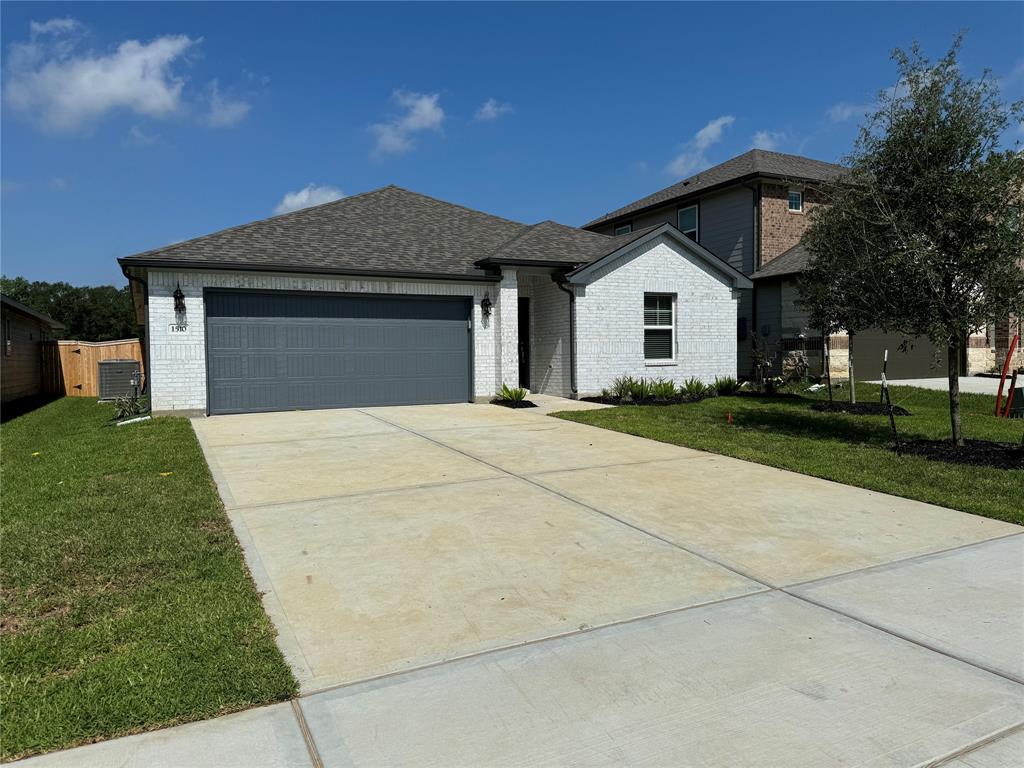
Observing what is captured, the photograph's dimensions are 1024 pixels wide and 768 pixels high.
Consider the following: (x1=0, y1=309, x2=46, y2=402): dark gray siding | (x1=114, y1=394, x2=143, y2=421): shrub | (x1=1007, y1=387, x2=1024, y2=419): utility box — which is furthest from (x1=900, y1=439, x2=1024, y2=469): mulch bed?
(x1=0, y1=309, x2=46, y2=402): dark gray siding

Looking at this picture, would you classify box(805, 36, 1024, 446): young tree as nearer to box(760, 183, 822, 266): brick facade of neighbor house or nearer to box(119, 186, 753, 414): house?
box(119, 186, 753, 414): house

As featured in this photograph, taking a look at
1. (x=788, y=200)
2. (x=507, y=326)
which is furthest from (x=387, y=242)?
(x=788, y=200)

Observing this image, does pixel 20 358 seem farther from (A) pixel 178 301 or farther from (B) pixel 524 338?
(B) pixel 524 338

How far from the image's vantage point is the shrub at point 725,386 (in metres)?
16.9

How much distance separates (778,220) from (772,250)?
1017 mm

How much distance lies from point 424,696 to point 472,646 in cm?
50

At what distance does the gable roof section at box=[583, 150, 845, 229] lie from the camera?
20094mm

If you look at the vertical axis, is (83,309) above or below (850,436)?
above

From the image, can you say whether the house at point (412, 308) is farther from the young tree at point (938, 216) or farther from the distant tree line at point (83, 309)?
the distant tree line at point (83, 309)

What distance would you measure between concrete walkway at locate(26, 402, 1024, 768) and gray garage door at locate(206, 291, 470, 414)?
6.86 meters

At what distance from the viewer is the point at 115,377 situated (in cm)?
1933

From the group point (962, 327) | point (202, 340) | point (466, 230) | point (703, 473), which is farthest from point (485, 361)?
point (962, 327)

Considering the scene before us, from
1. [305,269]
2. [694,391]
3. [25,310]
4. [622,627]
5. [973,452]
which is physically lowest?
[622,627]

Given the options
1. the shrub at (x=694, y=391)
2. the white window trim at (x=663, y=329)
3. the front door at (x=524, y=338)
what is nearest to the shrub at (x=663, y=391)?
the shrub at (x=694, y=391)
